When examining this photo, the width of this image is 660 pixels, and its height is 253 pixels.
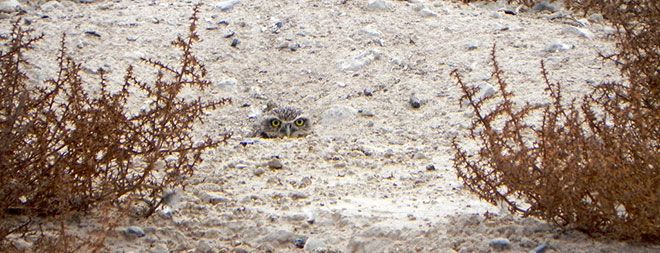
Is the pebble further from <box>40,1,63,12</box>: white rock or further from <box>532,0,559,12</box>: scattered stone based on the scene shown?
<box>40,1,63,12</box>: white rock

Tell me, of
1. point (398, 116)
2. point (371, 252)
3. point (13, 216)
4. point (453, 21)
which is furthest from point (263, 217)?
point (453, 21)

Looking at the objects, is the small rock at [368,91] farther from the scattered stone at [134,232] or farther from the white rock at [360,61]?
the scattered stone at [134,232]

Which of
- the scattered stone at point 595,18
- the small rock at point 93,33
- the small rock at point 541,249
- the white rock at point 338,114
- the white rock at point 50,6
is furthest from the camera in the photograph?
the scattered stone at point 595,18

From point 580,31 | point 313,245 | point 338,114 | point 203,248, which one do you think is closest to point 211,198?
point 203,248

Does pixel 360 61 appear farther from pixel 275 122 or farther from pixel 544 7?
pixel 544 7

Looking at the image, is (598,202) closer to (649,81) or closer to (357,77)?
(649,81)

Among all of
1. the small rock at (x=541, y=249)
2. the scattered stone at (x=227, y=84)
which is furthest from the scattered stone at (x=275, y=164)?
the small rock at (x=541, y=249)

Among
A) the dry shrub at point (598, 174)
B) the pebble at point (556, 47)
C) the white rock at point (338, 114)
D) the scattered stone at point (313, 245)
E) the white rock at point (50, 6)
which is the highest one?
the dry shrub at point (598, 174)
